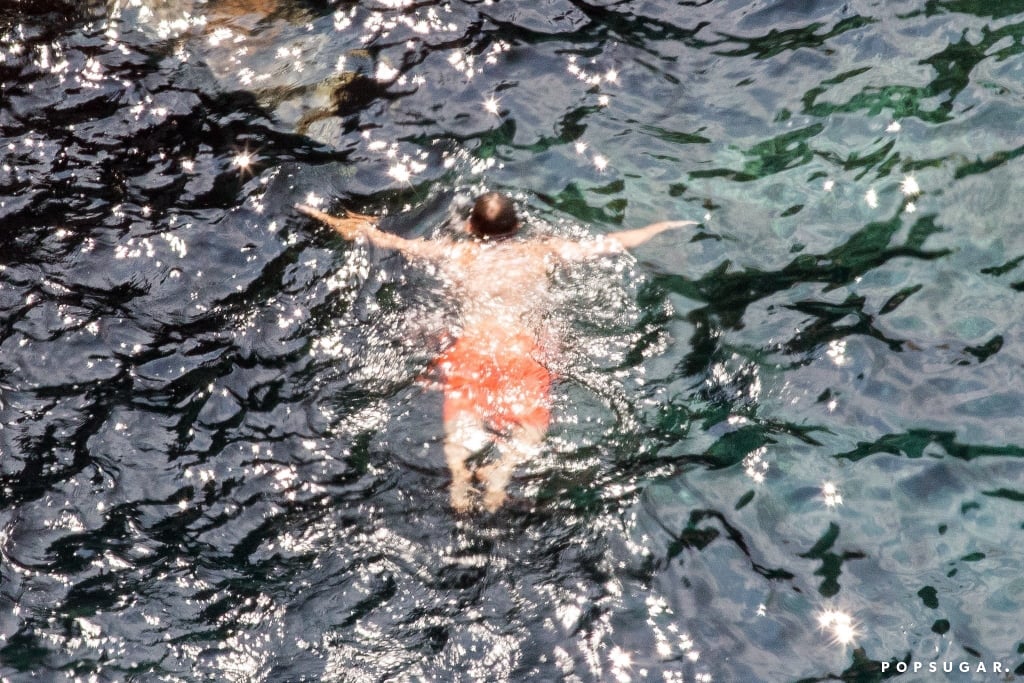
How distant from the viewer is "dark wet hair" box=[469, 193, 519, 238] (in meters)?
5.84

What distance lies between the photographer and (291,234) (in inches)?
236

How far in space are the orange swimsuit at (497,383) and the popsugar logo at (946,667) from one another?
2304mm

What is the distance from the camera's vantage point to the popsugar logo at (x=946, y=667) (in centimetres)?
418

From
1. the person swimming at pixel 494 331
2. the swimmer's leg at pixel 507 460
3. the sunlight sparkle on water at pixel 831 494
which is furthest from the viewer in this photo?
the person swimming at pixel 494 331

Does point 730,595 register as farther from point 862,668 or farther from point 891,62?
point 891,62

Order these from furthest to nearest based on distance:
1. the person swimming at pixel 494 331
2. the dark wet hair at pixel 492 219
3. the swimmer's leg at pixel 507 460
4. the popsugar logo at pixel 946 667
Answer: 1. the dark wet hair at pixel 492 219
2. the person swimming at pixel 494 331
3. the swimmer's leg at pixel 507 460
4. the popsugar logo at pixel 946 667

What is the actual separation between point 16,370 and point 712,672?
4690 mm

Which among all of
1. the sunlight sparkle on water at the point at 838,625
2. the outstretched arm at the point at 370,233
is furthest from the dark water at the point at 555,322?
the outstretched arm at the point at 370,233

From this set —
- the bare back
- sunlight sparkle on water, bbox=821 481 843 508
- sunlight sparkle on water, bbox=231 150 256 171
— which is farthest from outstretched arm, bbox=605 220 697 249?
sunlight sparkle on water, bbox=231 150 256 171

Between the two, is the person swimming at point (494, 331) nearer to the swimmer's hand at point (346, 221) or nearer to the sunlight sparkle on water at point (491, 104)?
the swimmer's hand at point (346, 221)

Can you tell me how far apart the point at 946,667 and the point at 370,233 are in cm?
449

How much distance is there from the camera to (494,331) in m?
5.41

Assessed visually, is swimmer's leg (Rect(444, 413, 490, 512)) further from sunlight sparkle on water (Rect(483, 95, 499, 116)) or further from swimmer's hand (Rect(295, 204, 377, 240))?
sunlight sparkle on water (Rect(483, 95, 499, 116))

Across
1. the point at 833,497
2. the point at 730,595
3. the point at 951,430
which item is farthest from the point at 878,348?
the point at 730,595
